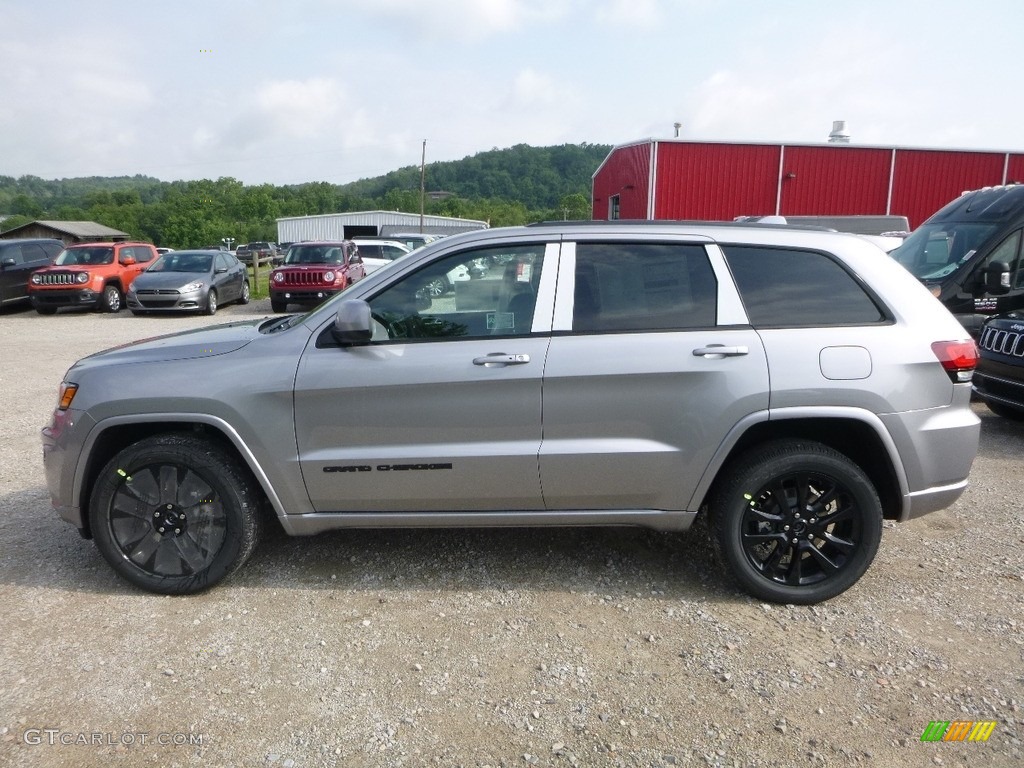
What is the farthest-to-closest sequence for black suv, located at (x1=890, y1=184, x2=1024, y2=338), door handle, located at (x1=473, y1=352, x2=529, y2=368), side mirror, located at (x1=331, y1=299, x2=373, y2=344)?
black suv, located at (x1=890, y1=184, x2=1024, y2=338)
door handle, located at (x1=473, y1=352, x2=529, y2=368)
side mirror, located at (x1=331, y1=299, x2=373, y2=344)

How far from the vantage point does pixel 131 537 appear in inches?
144

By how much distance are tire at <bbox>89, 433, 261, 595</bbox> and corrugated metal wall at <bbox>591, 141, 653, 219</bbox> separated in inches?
737

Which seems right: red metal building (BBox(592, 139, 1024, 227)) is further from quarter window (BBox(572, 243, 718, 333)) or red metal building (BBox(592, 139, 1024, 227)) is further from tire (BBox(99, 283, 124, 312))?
quarter window (BBox(572, 243, 718, 333))

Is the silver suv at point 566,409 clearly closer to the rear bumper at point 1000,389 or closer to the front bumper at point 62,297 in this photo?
the rear bumper at point 1000,389

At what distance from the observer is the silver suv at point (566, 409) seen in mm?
3453

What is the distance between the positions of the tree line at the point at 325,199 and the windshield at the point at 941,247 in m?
59.4

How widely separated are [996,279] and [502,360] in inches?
260

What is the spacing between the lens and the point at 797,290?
3.58 metres

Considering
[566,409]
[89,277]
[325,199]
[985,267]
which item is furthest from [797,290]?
[325,199]

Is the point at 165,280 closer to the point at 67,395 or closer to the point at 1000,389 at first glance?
the point at 67,395

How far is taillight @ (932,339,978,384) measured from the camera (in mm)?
3518

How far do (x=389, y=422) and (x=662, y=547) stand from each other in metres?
1.80

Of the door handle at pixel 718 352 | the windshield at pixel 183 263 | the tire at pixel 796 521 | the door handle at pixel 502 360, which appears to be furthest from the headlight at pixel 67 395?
the windshield at pixel 183 263

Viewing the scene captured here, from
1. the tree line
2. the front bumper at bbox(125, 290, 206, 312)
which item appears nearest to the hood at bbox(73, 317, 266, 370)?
the front bumper at bbox(125, 290, 206, 312)
